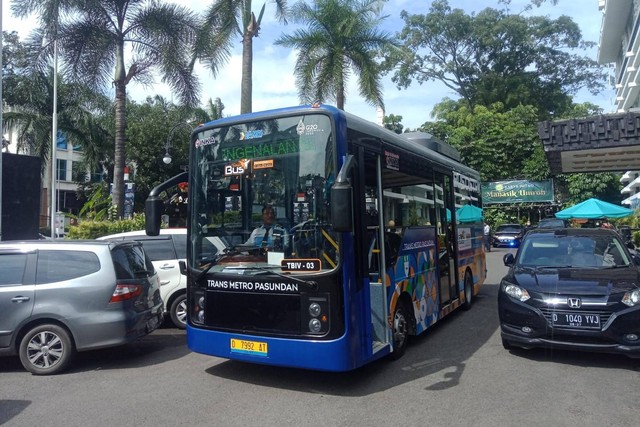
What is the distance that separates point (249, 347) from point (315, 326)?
0.84 meters

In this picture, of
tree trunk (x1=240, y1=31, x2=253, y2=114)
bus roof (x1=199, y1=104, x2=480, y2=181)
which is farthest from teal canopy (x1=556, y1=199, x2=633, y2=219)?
bus roof (x1=199, y1=104, x2=480, y2=181)

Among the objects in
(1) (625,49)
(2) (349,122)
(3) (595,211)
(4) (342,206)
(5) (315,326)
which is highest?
(1) (625,49)

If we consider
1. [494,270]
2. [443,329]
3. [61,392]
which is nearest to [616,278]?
[443,329]

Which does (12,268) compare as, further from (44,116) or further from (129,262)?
(44,116)

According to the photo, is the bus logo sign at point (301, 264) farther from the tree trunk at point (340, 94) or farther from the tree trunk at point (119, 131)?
the tree trunk at point (340, 94)

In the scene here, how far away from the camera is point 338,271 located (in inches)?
221

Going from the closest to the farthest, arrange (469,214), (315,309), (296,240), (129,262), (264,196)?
1. (315,309)
2. (296,240)
3. (264,196)
4. (129,262)
5. (469,214)

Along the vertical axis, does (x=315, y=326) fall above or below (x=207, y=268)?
below

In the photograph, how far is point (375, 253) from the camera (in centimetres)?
652

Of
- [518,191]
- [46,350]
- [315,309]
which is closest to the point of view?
[315,309]

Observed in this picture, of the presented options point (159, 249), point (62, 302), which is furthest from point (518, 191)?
point (62, 302)

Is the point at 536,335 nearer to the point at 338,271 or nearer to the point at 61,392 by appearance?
the point at 338,271

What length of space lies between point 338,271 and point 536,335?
9.52 ft

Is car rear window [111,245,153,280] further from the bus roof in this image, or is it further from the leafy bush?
the leafy bush
